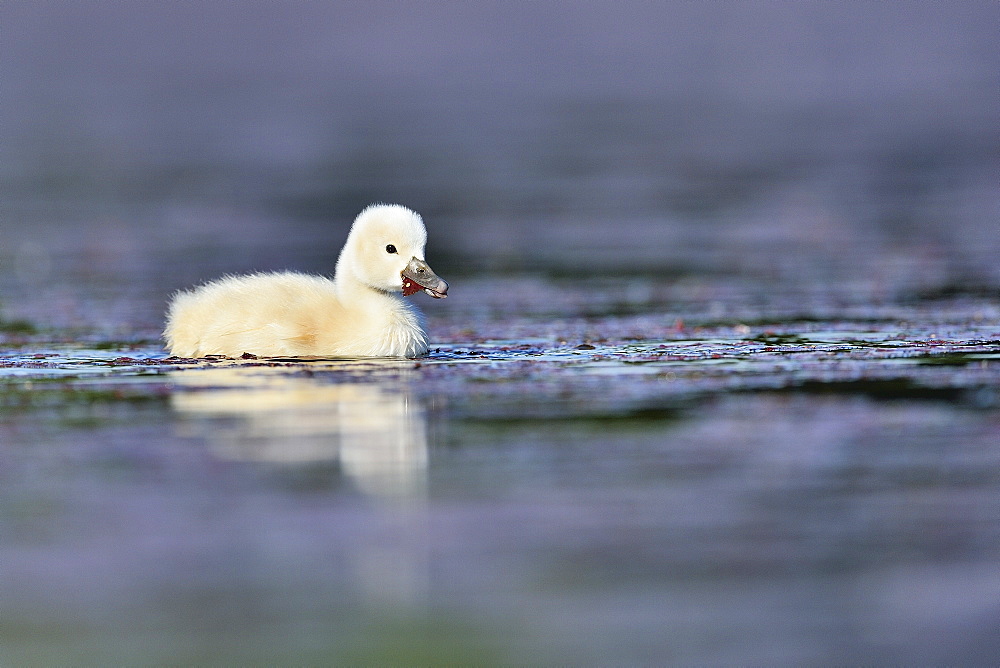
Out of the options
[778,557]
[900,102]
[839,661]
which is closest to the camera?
[839,661]

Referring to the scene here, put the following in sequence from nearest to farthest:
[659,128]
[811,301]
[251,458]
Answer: [251,458], [811,301], [659,128]

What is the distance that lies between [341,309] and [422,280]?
1.63 ft

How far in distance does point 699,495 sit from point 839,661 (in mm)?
1453

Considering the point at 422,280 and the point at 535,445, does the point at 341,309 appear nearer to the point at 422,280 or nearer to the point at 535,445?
the point at 422,280

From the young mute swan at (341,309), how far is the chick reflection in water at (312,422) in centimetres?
36

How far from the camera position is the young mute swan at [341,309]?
9070 millimetres

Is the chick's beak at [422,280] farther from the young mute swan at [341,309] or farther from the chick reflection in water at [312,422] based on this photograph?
the chick reflection in water at [312,422]

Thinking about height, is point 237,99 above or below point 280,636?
above

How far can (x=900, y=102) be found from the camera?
33.4m

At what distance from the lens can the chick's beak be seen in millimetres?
9102

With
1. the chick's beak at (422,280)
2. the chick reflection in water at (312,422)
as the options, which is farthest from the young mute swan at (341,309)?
the chick reflection in water at (312,422)

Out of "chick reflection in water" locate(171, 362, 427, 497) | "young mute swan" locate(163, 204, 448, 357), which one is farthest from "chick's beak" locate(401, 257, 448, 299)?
"chick reflection in water" locate(171, 362, 427, 497)

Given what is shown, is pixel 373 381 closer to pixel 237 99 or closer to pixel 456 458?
pixel 456 458

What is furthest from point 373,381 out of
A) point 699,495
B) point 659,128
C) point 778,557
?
point 659,128
